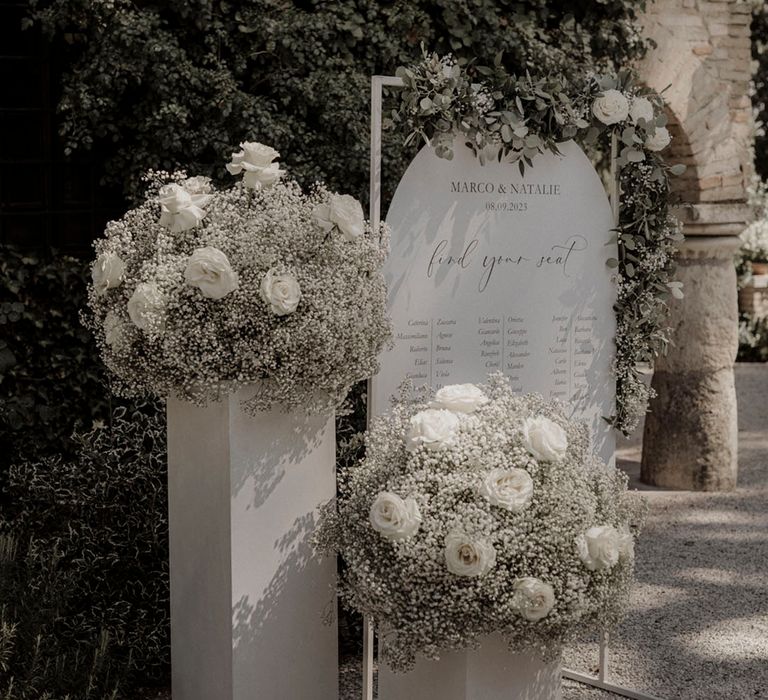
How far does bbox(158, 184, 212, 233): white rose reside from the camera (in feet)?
10.4

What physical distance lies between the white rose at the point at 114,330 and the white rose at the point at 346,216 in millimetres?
685

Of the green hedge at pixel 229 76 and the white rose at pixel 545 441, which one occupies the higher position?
the green hedge at pixel 229 76

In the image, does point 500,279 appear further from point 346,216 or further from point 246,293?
point 246,293

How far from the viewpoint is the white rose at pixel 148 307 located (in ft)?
10.0

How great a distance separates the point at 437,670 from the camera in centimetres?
308

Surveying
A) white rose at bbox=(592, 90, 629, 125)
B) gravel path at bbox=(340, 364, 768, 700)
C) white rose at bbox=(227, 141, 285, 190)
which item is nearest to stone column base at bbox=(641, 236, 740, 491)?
gravel path at bbox=(340, 364, 768, 700)

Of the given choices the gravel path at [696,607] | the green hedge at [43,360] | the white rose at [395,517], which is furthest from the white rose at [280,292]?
the green hedge at [43,360]

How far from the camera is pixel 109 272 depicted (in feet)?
10.6

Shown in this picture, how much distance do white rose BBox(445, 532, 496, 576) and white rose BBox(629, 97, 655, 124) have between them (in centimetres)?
185

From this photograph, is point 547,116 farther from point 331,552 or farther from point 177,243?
point 331,552

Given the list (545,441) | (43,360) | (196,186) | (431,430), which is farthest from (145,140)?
(545,441)

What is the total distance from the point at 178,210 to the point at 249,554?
1.03 m

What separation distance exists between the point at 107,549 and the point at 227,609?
1.37 m

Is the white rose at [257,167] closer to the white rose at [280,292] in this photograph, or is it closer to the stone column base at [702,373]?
the white rose at [280,292]
